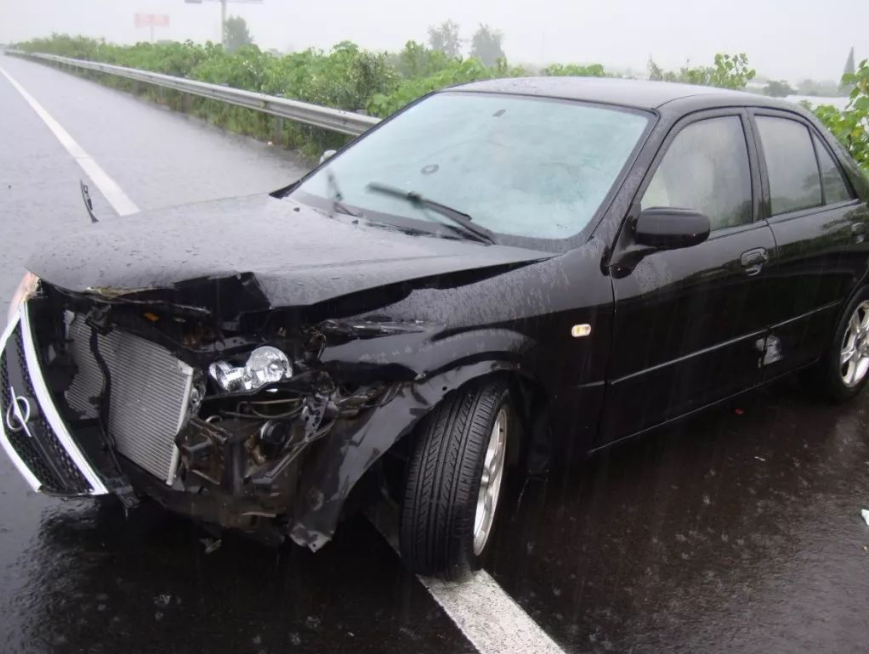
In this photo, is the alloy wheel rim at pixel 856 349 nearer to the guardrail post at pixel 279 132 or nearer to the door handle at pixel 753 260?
the door handle at pixel 753 260

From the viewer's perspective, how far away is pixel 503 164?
3.84m

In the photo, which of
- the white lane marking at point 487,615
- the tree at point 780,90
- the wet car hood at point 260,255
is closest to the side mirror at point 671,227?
the wet car hood at point 260,255

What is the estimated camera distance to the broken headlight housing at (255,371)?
277 centimetres

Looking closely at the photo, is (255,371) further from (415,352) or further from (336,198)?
(336,198)

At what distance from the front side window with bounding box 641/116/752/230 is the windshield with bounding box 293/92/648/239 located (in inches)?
7.3

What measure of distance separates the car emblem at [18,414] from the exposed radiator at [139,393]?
0.58ft

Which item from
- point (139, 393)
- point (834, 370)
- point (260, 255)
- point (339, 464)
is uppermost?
point (260, 255)

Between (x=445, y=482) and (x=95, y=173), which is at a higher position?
(x=445, y=482)

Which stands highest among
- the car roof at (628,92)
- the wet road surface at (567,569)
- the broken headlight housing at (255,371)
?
the car roof at (628,92)

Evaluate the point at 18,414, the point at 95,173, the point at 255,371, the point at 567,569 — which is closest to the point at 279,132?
the point at 95,173

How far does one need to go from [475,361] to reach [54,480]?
4.38 ft

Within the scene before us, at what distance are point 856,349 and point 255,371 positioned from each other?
147 inches

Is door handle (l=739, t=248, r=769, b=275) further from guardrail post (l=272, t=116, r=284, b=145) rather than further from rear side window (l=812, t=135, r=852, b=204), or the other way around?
guardrail post (l=272, t=116, r=284, b=145)

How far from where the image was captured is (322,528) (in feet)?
8.96
